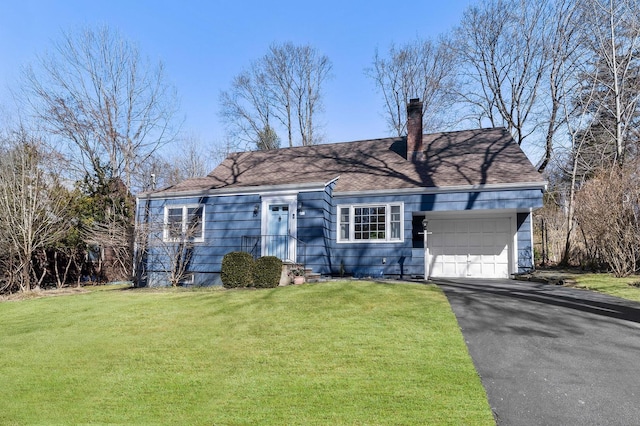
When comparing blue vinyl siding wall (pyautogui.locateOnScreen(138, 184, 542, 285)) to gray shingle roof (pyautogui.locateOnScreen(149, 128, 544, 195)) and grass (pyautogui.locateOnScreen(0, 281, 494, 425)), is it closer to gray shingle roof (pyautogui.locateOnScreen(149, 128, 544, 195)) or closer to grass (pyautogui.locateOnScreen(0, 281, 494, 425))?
gray shingle roof (pyautogui.locateOnScreen(149, 128, 544, 195))

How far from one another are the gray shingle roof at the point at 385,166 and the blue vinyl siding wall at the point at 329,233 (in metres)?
0.46

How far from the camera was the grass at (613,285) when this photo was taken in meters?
8.92

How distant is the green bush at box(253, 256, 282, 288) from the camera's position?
10.7 meters

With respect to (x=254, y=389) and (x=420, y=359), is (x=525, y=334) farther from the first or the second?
(x=254, y=389)

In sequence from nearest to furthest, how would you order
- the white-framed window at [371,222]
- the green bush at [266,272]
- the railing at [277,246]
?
the green bush at [266,272], the railing at [277,246], the white-framed window at [371,222]

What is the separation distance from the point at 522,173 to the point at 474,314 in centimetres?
793

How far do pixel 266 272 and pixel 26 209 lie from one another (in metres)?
8.84

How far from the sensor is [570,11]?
21047 millimetres

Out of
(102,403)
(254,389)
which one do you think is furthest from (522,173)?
(102,403)

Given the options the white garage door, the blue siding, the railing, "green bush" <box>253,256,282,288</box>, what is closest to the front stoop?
"green bush" <box>253,256,282,288</box>

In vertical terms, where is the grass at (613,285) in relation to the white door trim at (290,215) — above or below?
below

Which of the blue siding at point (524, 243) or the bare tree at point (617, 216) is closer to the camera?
the bare tree at point (617, 216)

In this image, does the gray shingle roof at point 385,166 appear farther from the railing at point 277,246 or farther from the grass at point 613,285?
the grass at point 613,285

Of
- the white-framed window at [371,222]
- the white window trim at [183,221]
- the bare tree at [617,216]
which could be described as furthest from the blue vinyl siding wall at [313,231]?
the bare tree at [617,216]
